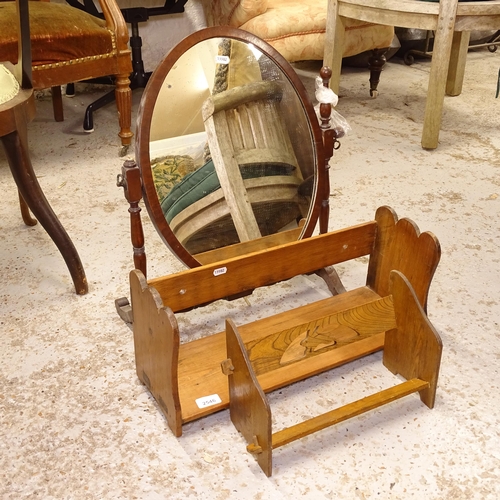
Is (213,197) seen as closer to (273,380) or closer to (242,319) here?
(242,319)

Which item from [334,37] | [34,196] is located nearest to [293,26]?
[334,37]

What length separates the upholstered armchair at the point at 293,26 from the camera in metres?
2.82

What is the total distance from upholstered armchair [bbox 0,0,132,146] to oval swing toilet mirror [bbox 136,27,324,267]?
0.90m

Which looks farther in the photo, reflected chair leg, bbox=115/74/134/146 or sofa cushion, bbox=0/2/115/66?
reflected chair leg, bbox=115/74/134/146

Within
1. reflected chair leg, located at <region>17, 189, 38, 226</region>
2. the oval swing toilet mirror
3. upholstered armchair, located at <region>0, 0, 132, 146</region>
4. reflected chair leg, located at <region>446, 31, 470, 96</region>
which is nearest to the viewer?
the oval swing toilet mirror

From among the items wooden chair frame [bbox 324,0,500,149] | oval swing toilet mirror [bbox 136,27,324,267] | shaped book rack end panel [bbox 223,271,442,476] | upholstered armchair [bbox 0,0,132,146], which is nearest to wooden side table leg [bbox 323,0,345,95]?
wooden chair frame [bbox 324,0,500,149]

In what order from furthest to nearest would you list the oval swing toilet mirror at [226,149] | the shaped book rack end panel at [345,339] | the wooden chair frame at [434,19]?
1. the wooden chair frame at [434,19]
2. the oval swing toilet mirror at [226,149]
3. the shaped book rack end panel at [345,339]

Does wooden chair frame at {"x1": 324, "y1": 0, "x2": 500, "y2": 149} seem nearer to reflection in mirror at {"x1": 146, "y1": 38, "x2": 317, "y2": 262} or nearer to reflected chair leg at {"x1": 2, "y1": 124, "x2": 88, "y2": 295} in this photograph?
reflection in mirror at {"x1": 146, "y1": 38, "x2": 317, "y2": 262}

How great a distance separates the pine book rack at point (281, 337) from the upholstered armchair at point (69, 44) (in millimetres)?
1193

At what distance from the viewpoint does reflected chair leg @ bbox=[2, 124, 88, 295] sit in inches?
60.4

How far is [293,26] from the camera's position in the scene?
2850 mm

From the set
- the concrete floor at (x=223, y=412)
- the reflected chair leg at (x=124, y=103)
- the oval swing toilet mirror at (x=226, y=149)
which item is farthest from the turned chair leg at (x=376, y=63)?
the oval swing toilet mirror at (x=226, y=149)

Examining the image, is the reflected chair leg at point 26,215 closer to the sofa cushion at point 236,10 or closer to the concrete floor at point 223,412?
the concrete floor at point 223,412

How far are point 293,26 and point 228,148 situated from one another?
4.90 ft
